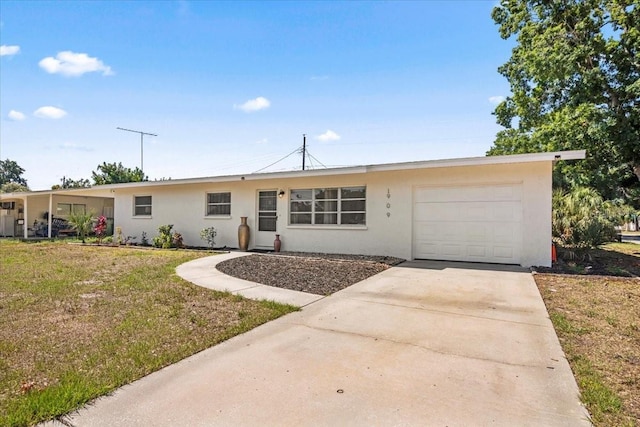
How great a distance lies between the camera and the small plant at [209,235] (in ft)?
43.1

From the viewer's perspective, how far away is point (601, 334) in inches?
157

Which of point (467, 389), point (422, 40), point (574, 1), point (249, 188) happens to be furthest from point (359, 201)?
point (574, 1)

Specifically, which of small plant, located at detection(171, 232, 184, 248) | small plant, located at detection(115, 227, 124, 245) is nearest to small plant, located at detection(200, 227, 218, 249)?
small plant, located at detection(171, 232, 184, 248)

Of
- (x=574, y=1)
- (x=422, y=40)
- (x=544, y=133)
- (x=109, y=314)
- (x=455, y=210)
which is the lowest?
(x=109, y=314)

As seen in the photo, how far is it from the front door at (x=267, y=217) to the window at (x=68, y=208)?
15762 mm

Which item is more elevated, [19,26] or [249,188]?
[19,26]

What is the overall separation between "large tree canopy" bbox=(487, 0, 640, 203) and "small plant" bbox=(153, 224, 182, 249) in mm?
15171

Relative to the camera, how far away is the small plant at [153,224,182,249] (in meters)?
13.4

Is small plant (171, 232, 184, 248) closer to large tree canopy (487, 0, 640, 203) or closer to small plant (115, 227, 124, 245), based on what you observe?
small plant (115, 227, 124, 245)

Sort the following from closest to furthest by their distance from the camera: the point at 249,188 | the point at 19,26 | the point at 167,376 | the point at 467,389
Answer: the point at 467,389 → the point at 167,376 → the point at 19,26 → the point at 249,188

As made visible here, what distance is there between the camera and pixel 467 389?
8.82ft

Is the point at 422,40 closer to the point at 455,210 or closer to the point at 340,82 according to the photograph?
the point at 340,82

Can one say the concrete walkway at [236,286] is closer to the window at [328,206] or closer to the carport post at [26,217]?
the window at [328,206]

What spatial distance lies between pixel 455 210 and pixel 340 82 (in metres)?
7.31
